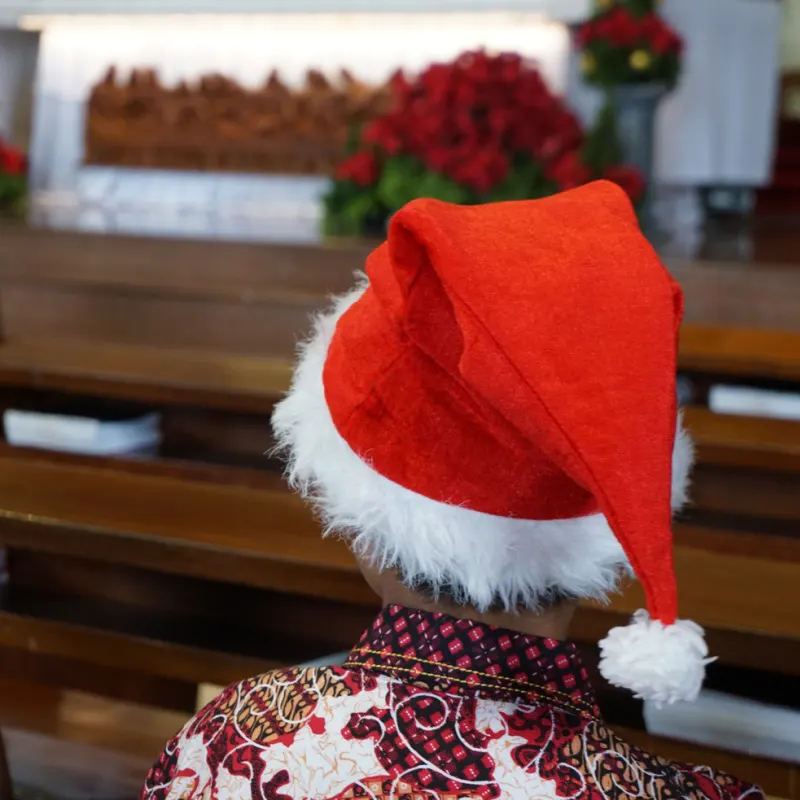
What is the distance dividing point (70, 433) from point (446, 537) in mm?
1156

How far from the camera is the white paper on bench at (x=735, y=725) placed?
45.1 inches

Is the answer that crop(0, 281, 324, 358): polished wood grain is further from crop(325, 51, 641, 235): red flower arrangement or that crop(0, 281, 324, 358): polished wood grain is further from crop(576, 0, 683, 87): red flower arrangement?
crop(576, 0, 683, 87): red flower arrangement

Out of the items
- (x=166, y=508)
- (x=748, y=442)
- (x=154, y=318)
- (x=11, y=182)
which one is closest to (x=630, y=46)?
(x=154, y=318)

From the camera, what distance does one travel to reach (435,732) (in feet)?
2.30

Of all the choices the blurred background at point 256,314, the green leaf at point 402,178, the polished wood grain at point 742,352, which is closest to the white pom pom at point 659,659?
the blurred background at point 256,314

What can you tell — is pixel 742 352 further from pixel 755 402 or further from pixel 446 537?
pixel 446 537

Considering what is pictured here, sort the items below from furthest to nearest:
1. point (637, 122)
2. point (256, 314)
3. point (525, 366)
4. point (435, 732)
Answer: point (637, 122) < point (256, 314) < point (435, 732) < point (525, 366)

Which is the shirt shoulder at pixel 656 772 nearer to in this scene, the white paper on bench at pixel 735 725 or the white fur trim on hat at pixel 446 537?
the white fur trim on hat at pixel 446 537

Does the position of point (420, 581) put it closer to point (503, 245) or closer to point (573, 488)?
point (573, 488)

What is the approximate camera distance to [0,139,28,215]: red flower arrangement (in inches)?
130

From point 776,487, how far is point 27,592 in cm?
123

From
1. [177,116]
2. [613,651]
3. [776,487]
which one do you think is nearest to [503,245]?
[613,651]

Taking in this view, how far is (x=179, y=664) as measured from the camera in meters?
1.47

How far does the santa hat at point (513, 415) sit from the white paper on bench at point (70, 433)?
3.14 ft
